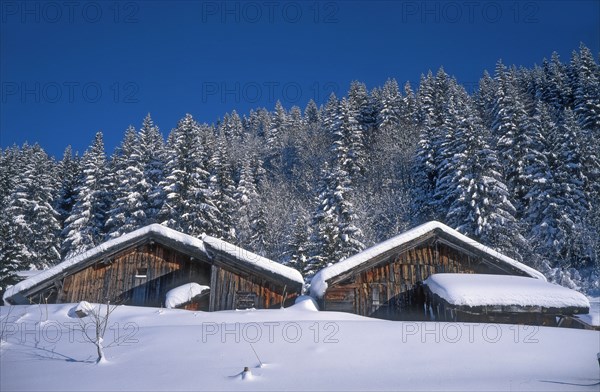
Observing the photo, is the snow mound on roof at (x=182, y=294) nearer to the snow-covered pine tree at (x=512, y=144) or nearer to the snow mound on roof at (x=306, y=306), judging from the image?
the snow mound on roof at (x=306, y=306)

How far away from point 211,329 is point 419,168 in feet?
115

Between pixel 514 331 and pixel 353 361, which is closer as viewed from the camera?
pixel 353 361

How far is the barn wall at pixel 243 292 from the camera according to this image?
14945mm

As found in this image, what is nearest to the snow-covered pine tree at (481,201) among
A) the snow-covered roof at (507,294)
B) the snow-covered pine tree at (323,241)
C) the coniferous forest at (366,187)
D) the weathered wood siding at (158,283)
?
the coniferous forest at (366,187)

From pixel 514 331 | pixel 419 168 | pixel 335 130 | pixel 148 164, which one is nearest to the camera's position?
pixel 514 331

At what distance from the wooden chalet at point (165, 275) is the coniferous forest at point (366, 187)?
33.1ft

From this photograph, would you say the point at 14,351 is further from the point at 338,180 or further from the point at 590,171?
the point at 590,171

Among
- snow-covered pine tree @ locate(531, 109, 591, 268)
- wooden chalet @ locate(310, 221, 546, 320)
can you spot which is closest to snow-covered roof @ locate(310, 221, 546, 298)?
wooden chalet @ locate(310, 221, 546, 320)

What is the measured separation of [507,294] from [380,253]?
4771mm

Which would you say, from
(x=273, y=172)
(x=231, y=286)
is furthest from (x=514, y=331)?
(x=273, y=172)

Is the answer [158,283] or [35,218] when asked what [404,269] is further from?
[35,218]

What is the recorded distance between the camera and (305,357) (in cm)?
689

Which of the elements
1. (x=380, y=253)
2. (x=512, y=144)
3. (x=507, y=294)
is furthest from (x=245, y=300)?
(x=512, y=144)

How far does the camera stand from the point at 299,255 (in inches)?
1148
